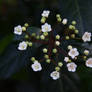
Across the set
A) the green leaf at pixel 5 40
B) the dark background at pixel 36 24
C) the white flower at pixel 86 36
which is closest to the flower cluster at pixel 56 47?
the white flower at pixel 86 36

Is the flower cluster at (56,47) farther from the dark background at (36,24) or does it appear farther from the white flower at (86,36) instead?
the dark background at (36,24)

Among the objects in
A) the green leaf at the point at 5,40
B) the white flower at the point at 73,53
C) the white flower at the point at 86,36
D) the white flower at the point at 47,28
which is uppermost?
the white flower at the point at 47,28

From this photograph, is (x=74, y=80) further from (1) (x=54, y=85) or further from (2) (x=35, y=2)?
(2) (x=35, y=2)

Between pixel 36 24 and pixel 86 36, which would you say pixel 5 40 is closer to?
pixel 36 24

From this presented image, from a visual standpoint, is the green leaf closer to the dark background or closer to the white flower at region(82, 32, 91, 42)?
the dark background

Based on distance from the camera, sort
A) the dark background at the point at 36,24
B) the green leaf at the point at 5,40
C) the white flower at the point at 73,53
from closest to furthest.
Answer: the white flower at the point at 73,53 → the dark background at the point at 36,24 → the green leaf at the point at 5,40

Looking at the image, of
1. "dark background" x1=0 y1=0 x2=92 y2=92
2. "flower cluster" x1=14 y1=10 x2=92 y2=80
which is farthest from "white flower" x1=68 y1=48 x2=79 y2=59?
"dark background" x1=0 y1=0 x2=92 y2=92

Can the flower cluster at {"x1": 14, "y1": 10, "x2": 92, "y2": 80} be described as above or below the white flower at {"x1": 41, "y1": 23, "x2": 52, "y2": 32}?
below

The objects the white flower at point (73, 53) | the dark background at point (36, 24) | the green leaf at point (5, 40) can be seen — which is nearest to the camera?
the white flower at point (73, 53)
